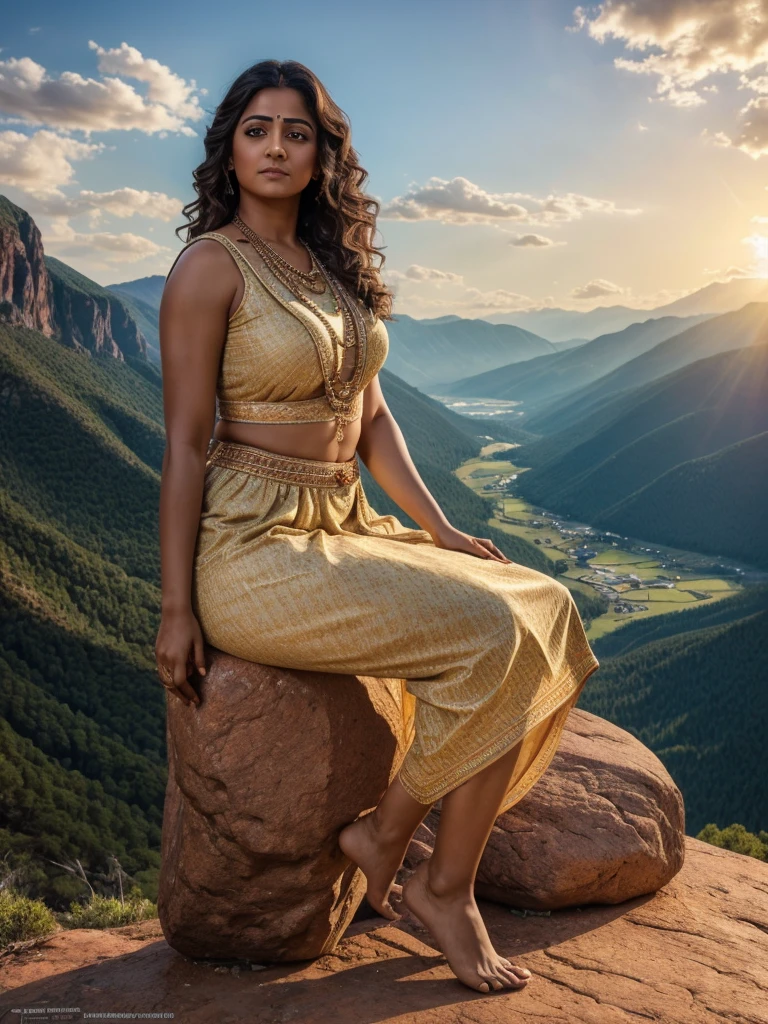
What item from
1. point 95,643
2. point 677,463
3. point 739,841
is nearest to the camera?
point 739,841

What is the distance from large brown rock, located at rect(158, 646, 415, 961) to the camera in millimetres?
3857

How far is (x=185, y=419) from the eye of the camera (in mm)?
3686

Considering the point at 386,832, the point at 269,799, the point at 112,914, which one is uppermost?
the point at 269,799

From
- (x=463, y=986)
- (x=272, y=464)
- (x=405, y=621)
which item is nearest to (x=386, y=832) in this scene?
(x=463, y=986)

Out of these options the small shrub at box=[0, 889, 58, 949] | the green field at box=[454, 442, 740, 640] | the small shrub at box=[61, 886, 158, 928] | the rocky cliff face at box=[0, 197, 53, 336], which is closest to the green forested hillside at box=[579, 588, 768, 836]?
the green field at box=[454, 442, 740, 640]

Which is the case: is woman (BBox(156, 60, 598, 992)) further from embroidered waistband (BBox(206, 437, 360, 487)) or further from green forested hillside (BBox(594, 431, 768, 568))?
green forested hillside (BBox(594, 431, 768, 568))

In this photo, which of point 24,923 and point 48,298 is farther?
Result: point 48,298

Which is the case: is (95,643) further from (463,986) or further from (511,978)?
(511,978)

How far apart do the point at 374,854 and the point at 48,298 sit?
9447 centimetres

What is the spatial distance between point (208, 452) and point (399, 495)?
3.76 feet

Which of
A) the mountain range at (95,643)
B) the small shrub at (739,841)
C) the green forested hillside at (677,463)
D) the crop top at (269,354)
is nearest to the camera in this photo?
the crop top at (269,354)

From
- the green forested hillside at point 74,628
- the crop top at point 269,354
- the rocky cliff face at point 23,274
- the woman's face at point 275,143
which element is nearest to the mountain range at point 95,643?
the green forested hillside at point 74,628

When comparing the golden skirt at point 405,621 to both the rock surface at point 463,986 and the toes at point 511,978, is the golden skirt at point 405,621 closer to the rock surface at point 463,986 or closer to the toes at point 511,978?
the toes at point 511,978

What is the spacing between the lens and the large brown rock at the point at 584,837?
15.9 feet
